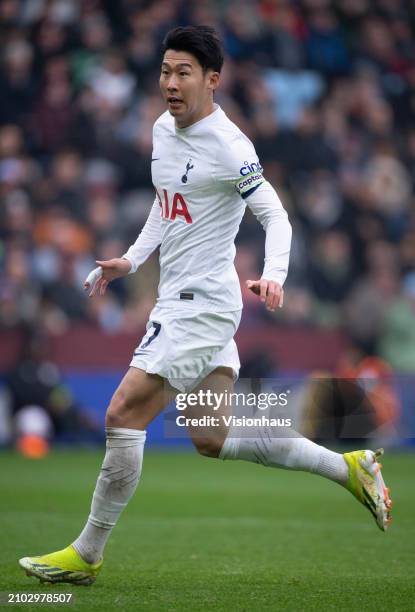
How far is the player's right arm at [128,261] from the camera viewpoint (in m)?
5.58

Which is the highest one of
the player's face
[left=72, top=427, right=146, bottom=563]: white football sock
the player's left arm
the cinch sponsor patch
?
the player's face

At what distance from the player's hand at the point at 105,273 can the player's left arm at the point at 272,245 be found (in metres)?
0.76

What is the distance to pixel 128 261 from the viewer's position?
5672 millimetres

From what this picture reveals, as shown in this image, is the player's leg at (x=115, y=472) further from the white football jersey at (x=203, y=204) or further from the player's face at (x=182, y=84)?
the player's face at (x=182, y=84)

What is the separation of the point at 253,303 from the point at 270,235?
28.8ft

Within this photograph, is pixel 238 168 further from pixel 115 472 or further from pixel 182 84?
pixel 115 472

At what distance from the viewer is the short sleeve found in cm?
516

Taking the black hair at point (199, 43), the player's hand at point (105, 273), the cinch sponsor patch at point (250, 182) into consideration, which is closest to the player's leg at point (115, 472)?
the player's hand at point (105, 273)

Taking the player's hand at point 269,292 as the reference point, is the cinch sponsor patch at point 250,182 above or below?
above

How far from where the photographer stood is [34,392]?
12805 mm

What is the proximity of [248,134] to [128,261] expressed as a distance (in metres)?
9.47

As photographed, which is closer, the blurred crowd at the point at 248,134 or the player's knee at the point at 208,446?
the player's knee at the point at 208,446

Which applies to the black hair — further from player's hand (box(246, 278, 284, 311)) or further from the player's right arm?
player's hand (box(246, 278, 284, 311))

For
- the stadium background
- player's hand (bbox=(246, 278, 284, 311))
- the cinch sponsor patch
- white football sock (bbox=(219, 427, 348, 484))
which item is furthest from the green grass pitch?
the cinch sponsor patch
